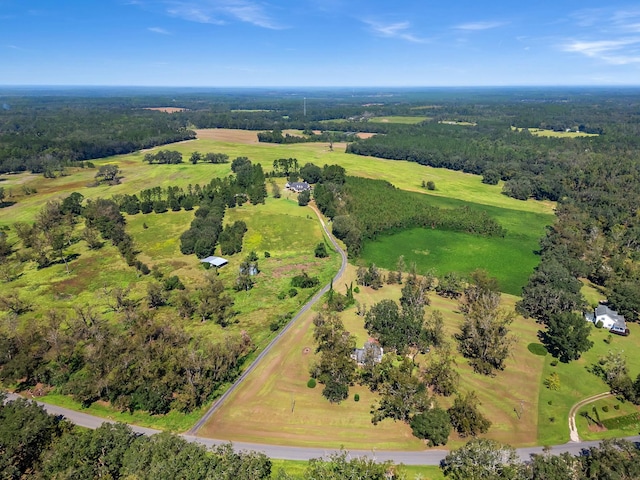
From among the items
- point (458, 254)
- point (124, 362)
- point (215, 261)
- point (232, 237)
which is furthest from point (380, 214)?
point (124, 362)

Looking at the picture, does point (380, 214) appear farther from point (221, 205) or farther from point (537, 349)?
point (537, 349)

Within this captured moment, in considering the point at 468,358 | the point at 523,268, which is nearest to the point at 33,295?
the point at 468,358

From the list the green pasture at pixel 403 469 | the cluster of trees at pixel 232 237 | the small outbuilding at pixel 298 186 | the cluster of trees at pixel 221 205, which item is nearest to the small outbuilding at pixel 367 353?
the green pasture at pixel 403 469

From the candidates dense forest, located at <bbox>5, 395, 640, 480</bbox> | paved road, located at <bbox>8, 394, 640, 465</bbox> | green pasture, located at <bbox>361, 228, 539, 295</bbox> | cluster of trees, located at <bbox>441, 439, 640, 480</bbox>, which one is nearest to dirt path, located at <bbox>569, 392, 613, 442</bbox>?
paved road, located at <bbox>8, 394, 640, 465</bbox>

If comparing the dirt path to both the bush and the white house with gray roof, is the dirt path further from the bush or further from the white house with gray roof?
the bush

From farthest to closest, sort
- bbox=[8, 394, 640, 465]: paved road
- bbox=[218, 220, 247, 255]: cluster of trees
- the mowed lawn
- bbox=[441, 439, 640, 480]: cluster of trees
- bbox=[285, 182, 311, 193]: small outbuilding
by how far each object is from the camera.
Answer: bbox=[285, 182, 311, 193]: small outbuilding → bbox=[218, 220, 247, 255]: cluster of trees → the mowed lawn → bbox=[8, 394, 640, 465]: paved road → bbox=[441, 439, 640, 480]: cluster of trees

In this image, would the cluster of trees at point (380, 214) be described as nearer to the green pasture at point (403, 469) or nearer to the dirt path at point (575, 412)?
the dirt path at point (575, 412)
